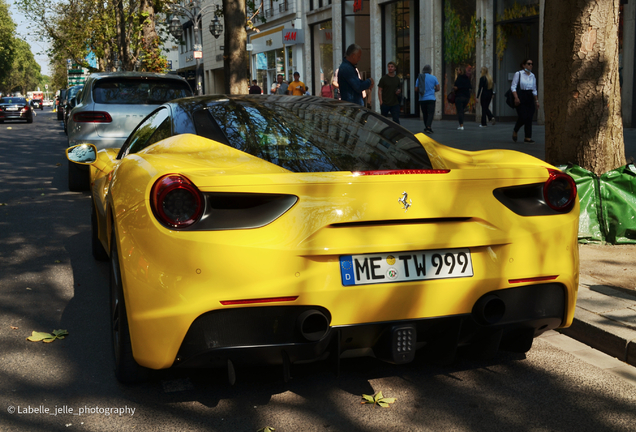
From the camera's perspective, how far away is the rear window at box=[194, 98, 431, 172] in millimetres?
3223

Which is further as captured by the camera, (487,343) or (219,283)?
(487,343)

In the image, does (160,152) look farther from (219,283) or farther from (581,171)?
(581,171)

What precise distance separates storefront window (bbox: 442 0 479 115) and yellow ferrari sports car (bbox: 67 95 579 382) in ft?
66.3

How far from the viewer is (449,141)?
15.4m

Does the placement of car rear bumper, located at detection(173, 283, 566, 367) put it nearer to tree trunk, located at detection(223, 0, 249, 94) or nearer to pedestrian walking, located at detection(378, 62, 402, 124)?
tree trunk, located at detection(223, 0, 249, 94)

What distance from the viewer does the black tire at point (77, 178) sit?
32.7 feet

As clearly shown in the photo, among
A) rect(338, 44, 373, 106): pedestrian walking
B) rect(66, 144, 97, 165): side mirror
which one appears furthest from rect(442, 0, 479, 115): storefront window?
rect(66, 144, 97, 165): side mirror

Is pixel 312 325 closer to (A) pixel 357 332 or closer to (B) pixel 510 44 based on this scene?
(A) pixel 357 332

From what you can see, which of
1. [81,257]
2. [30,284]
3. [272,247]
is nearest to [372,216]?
[272,247]

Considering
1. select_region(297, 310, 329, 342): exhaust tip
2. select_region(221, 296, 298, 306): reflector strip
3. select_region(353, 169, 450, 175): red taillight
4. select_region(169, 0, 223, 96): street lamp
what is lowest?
select_region(297, 310, 329, 342): exhaust tip

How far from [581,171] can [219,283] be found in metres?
4.53

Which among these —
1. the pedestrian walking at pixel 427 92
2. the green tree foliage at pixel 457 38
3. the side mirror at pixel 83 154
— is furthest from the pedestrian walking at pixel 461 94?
the side mirror at pixel 83 154

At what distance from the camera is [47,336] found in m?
4.08

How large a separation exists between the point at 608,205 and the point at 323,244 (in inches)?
167
